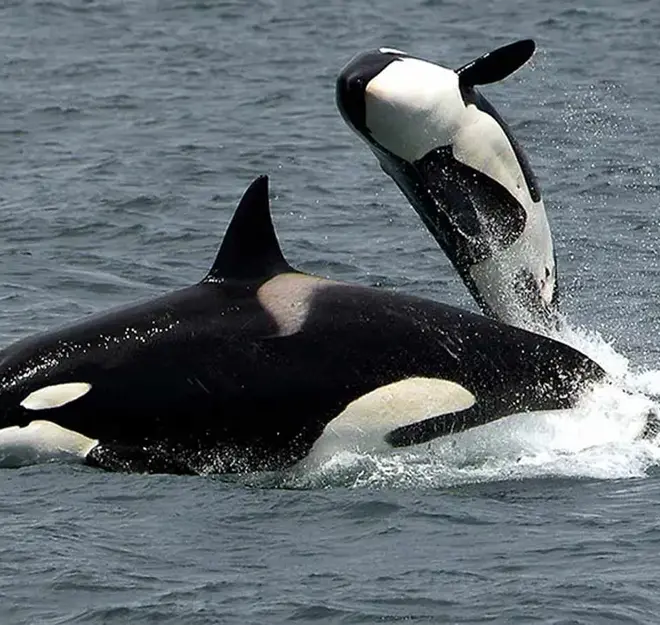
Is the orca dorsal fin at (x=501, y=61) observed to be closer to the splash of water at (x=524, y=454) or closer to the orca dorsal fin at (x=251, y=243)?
the orca dorsal fin at (x=251, y=243)

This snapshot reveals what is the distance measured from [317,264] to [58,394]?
770 cm

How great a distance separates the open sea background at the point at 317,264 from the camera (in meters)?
11.1

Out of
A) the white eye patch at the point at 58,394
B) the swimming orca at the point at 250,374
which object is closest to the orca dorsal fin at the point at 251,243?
the swimming orca at the point at 250,374

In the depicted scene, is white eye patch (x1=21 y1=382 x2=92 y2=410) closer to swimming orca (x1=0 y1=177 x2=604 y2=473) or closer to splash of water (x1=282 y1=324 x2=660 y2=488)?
swimming orca (x1=0 y1=177 x2=604 y2=473)

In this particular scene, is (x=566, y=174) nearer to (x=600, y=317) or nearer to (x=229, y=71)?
(x=600, y=317)

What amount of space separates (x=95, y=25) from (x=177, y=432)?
26.0 metres

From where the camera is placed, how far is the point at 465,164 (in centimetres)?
1470

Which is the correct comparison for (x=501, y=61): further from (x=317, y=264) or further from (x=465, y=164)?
(x=317, y=264)

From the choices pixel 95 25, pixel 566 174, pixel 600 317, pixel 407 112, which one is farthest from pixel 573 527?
pixel 95 25

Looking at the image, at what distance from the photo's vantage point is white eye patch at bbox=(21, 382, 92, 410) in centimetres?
1294

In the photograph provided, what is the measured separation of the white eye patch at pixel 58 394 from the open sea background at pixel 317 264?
45 cm

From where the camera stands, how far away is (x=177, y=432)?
12.9m

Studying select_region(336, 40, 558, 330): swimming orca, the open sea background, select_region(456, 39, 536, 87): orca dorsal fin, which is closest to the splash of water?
the open sea background

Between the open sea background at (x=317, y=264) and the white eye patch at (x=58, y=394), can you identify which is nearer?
the open sea background at (x=317, y=264)
